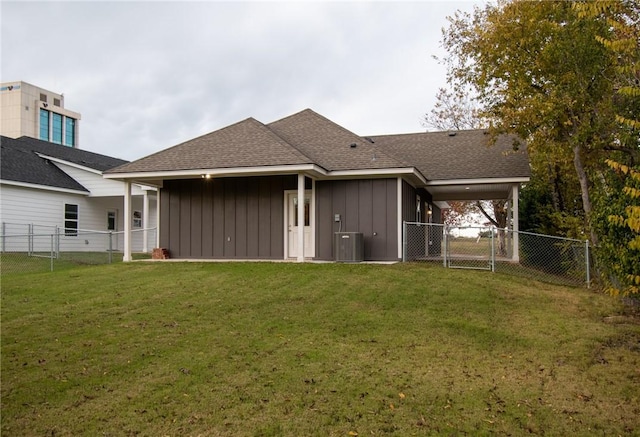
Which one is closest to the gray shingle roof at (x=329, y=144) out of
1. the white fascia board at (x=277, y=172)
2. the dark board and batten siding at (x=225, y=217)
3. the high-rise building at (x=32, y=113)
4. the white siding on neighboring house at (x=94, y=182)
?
the white fascia board at (x=277, y=172)

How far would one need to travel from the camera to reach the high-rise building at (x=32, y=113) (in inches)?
3243

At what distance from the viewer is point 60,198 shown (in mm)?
20266

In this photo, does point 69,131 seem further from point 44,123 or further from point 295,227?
point 295,227

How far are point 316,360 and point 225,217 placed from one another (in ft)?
31.9

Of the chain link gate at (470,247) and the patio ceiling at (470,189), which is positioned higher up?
the patio ceiling at (470,189)

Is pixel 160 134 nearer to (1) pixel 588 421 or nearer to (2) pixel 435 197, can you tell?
(2) pixel 435 197

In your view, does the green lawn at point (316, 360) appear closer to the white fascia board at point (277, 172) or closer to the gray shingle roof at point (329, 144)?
the white fascia board at point (277, 172)

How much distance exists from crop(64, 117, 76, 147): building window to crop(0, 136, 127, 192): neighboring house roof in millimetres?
75368

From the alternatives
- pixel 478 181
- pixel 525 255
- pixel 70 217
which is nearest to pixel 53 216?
pixel 70 217

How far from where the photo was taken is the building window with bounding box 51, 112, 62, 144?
87.2 metres

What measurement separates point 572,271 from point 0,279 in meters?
14.4

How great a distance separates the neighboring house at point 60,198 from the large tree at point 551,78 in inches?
491

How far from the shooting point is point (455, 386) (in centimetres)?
525

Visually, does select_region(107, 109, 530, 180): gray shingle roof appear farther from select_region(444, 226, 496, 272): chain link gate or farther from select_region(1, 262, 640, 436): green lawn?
select_region(1, 262, 640, 436): green lawn
